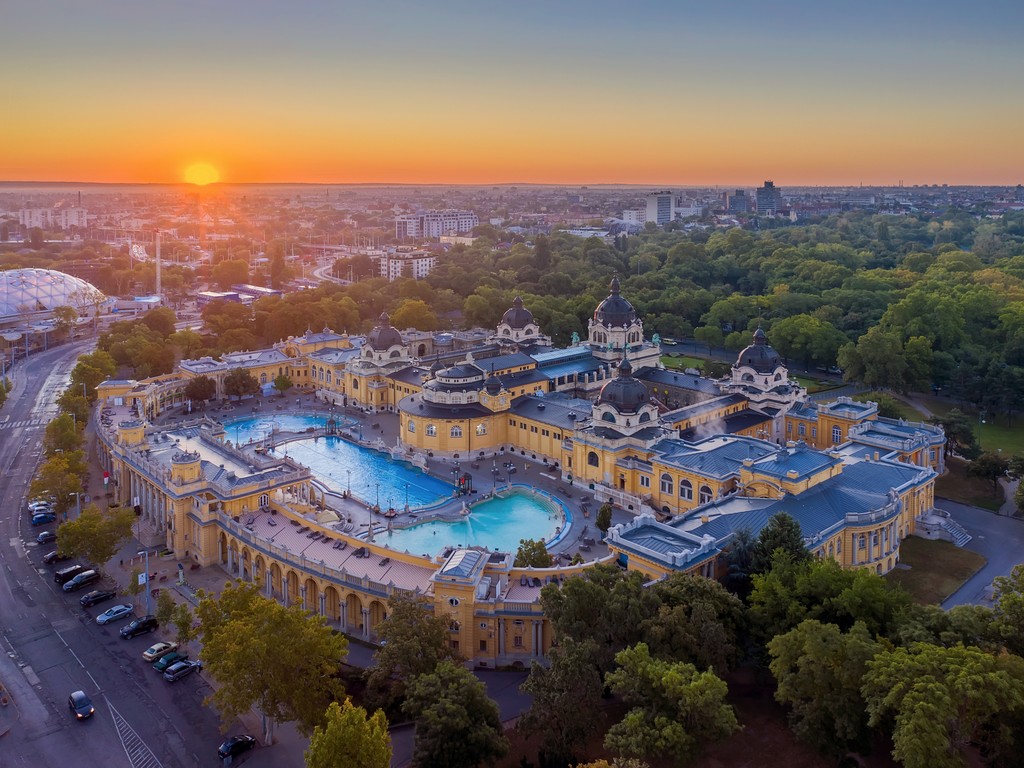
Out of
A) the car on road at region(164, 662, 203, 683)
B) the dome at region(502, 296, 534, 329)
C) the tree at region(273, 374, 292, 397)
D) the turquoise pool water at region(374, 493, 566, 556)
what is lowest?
the car on road at region(164, 662, 203, 683)

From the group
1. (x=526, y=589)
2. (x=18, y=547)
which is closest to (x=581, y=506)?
(x=526, y=589)

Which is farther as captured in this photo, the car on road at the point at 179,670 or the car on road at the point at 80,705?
the car on road at the point at 179,670

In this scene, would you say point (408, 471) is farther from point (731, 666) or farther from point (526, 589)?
point (731, 666)

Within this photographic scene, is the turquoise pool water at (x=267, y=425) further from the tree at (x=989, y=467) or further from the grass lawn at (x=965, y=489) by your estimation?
the tree at (x=989, y=467)

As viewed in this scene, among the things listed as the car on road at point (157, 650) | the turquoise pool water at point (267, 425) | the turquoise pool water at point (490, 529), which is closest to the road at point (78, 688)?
the car on road at point (157, 650)

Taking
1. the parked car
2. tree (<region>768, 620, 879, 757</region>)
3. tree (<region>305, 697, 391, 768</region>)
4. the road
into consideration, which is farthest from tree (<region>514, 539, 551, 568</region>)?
the parked car

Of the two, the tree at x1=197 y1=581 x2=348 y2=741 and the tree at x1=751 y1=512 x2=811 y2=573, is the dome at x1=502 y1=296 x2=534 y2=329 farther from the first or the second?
the tree at x1=197 y1=581 x2=348 y2=741
